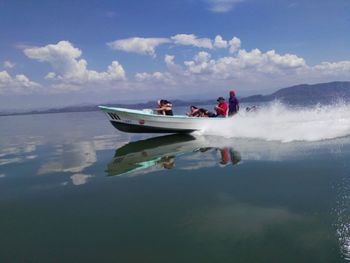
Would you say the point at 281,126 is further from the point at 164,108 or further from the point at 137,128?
the point at 137,128

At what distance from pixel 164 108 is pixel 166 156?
20.3 feet

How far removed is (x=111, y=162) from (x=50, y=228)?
6.92 meters

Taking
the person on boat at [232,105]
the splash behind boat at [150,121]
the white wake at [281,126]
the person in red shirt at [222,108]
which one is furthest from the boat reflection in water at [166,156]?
the person on boat at [232,105]

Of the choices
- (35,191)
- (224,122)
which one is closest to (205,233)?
(35,191)

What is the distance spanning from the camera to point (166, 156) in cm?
1412

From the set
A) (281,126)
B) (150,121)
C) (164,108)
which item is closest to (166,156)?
(150,121)

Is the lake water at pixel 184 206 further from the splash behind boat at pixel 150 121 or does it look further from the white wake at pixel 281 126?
the splash behind boat at pixel 150 121

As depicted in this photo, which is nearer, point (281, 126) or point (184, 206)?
point (184, 206)

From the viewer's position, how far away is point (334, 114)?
77.2 ft

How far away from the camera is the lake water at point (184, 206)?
17.8 ft

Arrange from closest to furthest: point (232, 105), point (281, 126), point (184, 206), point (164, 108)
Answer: point (184, 206), point (164, 108), point (281, 126), point (232, 105)

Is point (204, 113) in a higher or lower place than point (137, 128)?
higher

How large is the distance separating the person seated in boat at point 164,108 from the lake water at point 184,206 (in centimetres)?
556

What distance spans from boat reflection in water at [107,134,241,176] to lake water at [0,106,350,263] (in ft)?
0.24
